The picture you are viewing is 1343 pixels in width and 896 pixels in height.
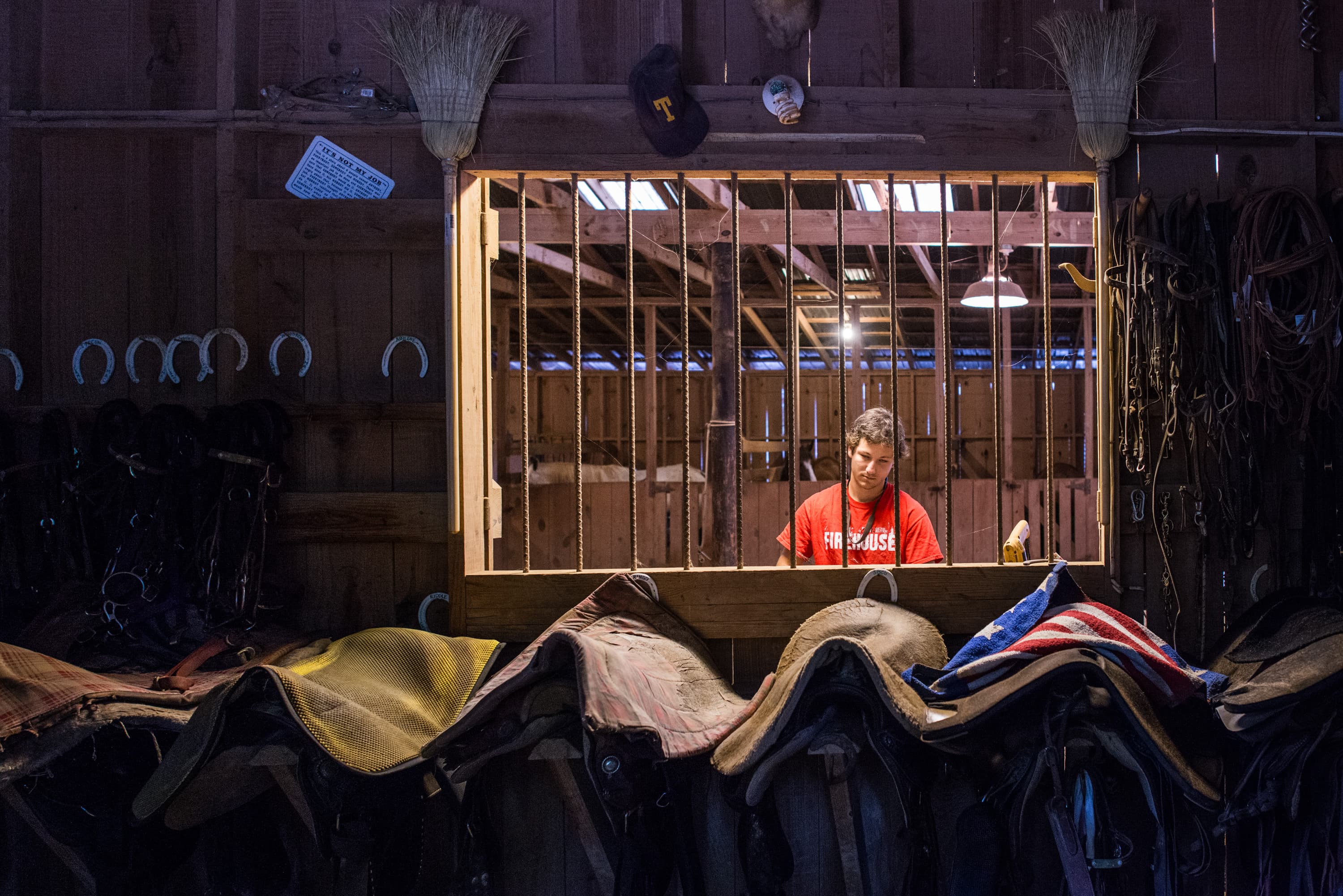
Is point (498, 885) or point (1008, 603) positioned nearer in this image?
point (498, 885)

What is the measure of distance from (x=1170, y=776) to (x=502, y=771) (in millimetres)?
1629

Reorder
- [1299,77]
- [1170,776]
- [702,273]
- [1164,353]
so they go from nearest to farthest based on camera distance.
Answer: [1170,776] < [1164,353] < [1299,77] < [702,273]

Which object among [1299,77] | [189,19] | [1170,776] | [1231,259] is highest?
[189,19]

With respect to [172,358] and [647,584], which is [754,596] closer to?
[647,584]

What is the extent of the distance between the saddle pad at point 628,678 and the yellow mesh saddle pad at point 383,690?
0.13 meters

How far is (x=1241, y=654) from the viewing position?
2426 mm

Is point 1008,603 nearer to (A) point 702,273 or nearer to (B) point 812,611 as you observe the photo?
(B) point 812,611

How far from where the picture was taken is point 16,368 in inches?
109

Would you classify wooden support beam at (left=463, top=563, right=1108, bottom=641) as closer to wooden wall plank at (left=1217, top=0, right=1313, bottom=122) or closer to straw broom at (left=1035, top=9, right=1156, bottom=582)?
straw broom at (left=1035, top=9, right=1156, bottom=582)

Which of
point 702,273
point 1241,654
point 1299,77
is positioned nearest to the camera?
point 1241,654

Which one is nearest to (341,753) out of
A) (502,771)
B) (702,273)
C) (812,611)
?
(502,771)

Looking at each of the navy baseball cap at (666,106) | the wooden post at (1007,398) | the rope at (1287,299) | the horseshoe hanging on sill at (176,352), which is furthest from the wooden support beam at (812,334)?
the horseshoe hanging on sill at (176,352)

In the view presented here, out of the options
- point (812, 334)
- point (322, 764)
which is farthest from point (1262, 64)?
point (812, 334)

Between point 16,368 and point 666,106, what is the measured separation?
2.08m
